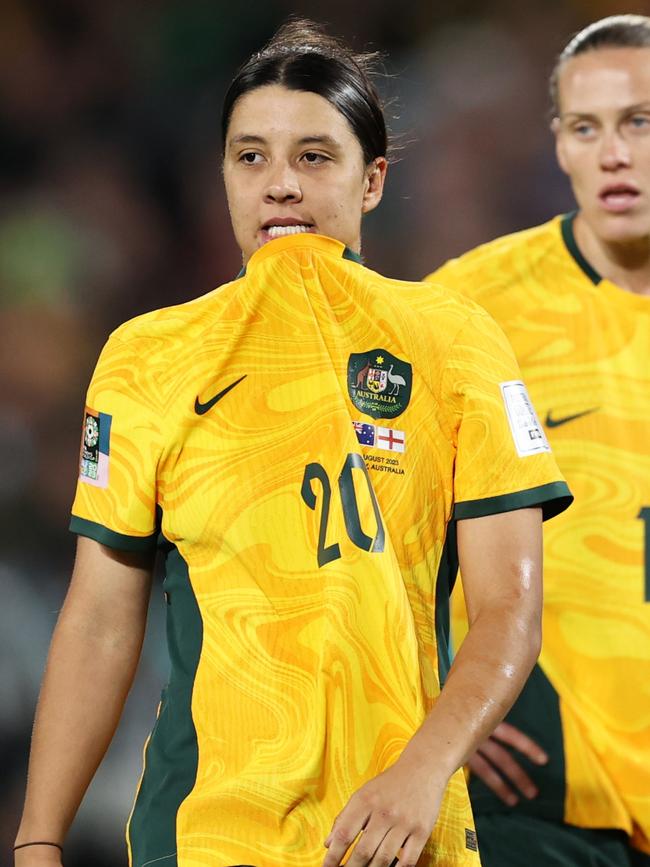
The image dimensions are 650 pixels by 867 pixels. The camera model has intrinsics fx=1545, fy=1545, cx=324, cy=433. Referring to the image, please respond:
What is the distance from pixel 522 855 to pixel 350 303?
1332 mm

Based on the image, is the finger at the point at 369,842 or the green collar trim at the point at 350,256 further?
the green collar trim at the point at 350,256

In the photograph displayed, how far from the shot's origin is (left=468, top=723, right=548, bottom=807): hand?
2.77m

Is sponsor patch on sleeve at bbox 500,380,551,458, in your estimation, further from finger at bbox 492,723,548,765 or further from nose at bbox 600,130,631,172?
nose at bbox 600,130,631,172

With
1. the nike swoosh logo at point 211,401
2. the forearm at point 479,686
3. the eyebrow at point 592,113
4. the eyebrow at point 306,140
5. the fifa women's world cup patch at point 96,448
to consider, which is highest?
the eyebrow at point 592,113

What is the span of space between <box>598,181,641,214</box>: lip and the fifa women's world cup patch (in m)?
1.43

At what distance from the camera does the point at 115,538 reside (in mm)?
1802

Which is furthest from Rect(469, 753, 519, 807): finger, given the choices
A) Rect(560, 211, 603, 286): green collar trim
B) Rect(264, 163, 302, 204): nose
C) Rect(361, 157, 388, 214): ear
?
Rect(264, 163, 302, 204): nose

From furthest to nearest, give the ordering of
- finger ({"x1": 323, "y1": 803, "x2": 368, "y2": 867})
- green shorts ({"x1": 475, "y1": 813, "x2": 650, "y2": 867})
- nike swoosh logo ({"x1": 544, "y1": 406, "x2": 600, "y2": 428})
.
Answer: nike swoosh logo ({"x1": 544, "y1": 406, "x2": 600, "y2": 428})
green shorts ({"x1": 475, "y1": 813, "x2": 650, "y2": 867})
finger ({"x1": 323, "y1": 803, "x2": 368, "y2": 867})

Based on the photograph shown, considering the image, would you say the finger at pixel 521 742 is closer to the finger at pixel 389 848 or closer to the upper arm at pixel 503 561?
the upper arm at pixel 503 561

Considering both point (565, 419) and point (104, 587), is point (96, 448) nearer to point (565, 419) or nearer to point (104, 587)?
point (104, 587)

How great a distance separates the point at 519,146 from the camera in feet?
15.8

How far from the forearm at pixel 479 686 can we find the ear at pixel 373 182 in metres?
0.63

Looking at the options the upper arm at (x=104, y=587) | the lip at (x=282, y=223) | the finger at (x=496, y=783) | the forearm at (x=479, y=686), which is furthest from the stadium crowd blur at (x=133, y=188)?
the forearm at (x=479, y=686)

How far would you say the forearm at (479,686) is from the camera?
1.50m
